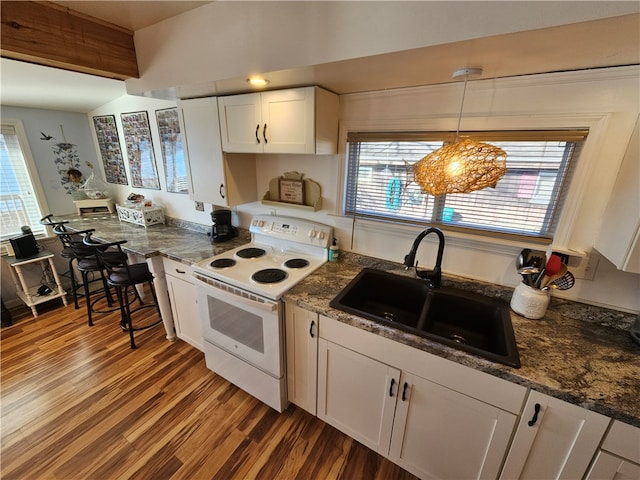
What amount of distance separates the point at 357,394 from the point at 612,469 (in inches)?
37.9

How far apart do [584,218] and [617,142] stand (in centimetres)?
34

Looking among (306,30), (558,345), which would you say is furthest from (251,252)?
(558,345)

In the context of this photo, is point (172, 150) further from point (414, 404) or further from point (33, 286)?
point (414, 404)

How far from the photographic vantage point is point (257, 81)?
140 centimetres

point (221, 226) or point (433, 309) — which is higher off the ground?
point (221, 226)

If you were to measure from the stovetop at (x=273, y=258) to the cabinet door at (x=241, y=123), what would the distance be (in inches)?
23.5

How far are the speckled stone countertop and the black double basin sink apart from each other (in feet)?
0.15

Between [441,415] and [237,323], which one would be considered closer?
[441,415]

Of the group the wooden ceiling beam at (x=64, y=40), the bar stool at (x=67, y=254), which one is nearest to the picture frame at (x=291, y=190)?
the wooden ceiling beam at (x=64, y=40)

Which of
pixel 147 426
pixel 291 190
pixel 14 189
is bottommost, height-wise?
pixel 147 426

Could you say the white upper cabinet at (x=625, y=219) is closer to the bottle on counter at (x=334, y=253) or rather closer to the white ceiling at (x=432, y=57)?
the white ceiling at (x=432, y=57)

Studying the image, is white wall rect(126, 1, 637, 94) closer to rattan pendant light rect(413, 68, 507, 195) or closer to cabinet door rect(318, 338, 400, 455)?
rattan pendant light rect(413, 68, 507, 195)

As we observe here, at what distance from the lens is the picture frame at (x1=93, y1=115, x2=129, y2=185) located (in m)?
3.02

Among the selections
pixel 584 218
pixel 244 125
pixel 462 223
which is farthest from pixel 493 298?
pixel 244 125
